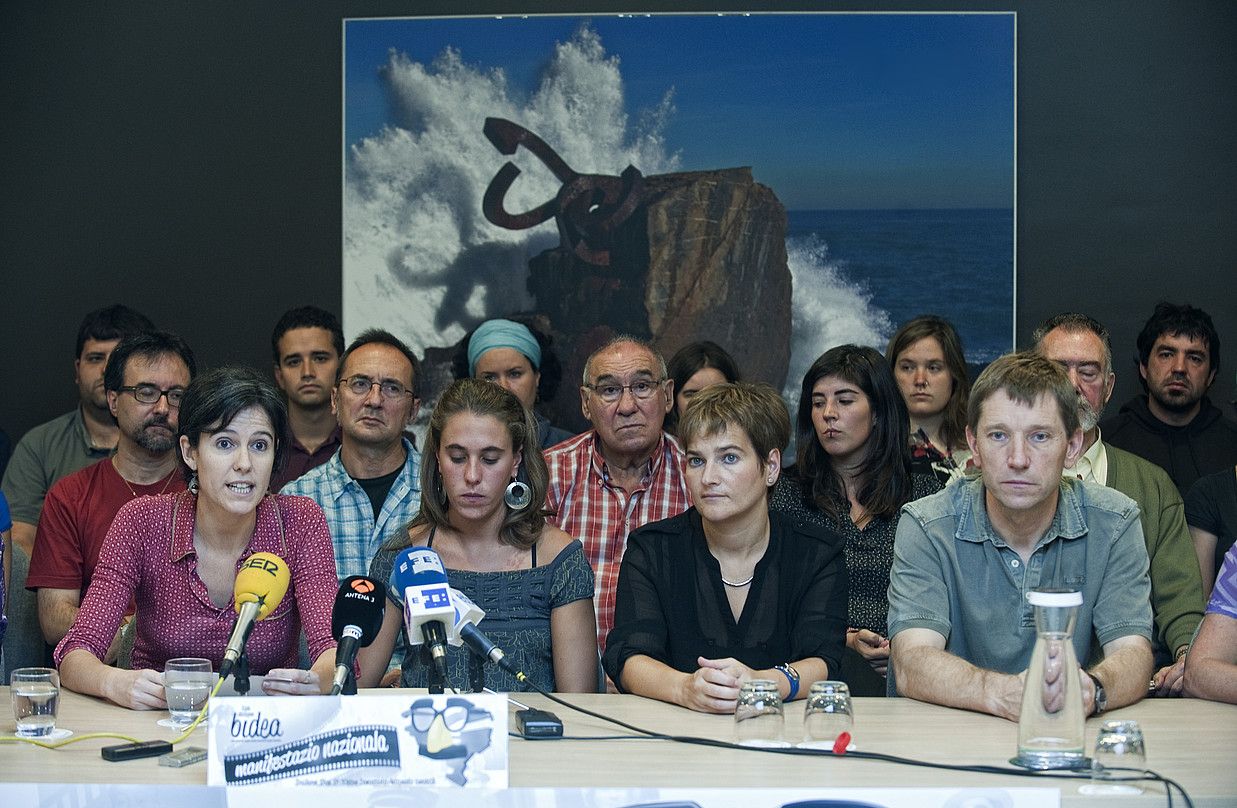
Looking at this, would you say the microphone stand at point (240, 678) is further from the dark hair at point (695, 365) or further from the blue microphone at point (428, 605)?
the dark hair at point (695, 365)

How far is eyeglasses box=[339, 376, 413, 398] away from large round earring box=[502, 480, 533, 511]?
958 millimetres

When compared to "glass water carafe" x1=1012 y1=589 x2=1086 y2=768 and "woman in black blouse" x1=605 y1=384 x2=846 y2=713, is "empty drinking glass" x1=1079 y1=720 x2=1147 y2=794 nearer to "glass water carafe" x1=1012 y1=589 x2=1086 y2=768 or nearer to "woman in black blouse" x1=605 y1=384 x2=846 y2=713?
"glass water carafe" x1=1012 y1=589 x2=1086 y2=768

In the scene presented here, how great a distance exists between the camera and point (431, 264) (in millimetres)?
4785

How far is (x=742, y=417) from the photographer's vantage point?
9.80 ft

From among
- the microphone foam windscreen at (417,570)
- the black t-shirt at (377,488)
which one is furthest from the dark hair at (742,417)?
the black t-shirt at (377,488)

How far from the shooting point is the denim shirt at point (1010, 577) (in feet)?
9.00

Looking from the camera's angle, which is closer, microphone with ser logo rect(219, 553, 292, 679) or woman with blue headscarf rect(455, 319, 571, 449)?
microphone with ser logo rect(219, 553, 292, 679)

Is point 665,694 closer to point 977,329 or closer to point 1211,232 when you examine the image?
point 977,329

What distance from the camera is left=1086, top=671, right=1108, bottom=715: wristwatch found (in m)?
2.46

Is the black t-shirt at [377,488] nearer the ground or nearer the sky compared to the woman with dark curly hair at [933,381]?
nearer the ground

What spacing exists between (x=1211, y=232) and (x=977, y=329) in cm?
91

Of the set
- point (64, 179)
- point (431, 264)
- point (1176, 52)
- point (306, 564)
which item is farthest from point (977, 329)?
point (64, 179)

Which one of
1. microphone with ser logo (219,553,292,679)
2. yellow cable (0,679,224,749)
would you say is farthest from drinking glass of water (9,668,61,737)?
microphone with ser logo (219,553,292,679)

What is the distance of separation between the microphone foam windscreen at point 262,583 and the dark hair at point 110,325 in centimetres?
249
